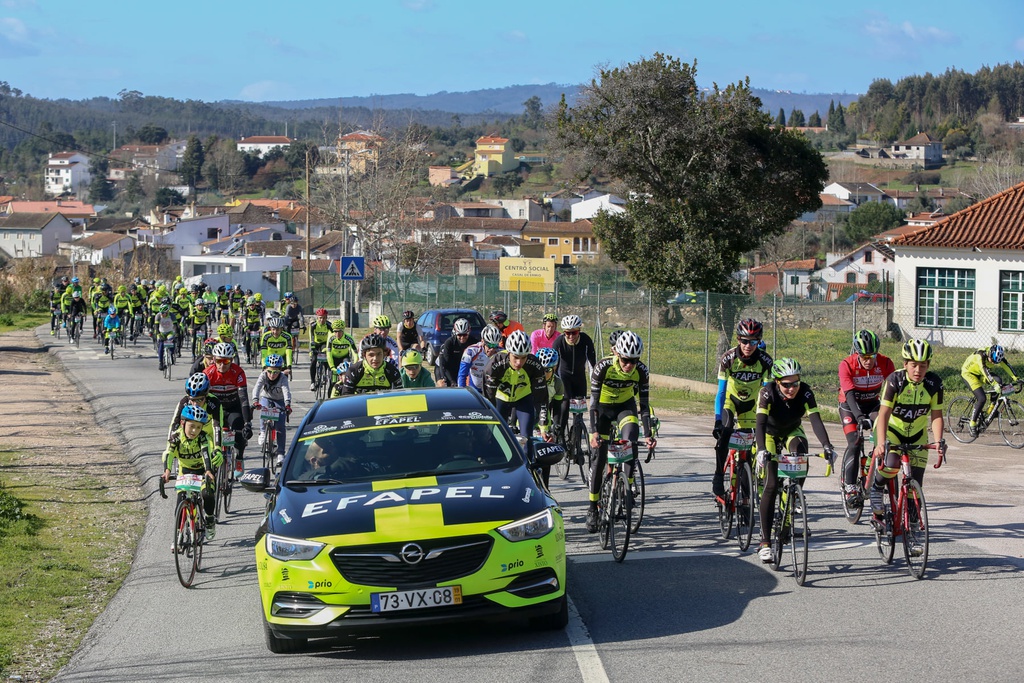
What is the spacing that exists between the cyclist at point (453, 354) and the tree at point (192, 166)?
173 metres

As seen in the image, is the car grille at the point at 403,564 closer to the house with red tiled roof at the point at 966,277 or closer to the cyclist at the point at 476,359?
the cyclist at the point at 476,359

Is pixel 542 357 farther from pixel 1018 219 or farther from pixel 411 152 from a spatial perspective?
pixel 411 152

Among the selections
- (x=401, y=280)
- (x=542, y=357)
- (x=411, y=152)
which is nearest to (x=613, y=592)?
(x=542, y=357)

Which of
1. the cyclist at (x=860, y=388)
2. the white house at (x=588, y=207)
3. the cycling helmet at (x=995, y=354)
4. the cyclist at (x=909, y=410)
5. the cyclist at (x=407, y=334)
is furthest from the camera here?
the white house at (x=588, y=207)

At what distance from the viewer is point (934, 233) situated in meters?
41.3

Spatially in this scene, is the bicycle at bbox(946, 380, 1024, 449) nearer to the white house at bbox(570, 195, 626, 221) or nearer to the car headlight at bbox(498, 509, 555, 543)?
the car headlight at bbox(498, 509, 555, 543)

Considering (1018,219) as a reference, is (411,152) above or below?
above

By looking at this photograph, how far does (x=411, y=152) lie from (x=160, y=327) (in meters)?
34.8

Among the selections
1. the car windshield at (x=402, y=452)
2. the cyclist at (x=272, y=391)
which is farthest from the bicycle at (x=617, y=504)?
the cyclist at (x=272, y=391)

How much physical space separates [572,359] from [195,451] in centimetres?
501

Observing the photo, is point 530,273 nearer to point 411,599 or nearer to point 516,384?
point 516,384

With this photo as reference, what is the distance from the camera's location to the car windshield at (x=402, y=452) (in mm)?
8406

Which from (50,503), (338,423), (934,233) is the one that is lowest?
(50,503)

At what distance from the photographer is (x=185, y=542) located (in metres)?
9.81
